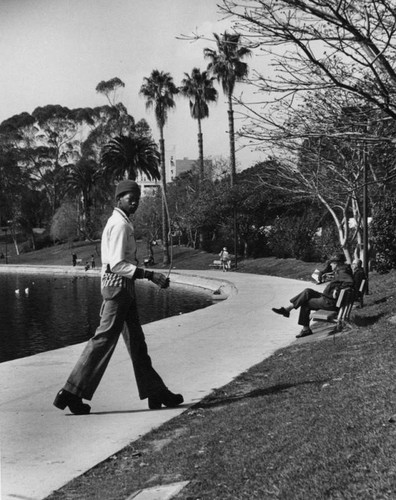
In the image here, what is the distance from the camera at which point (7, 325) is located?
1950 centimetres

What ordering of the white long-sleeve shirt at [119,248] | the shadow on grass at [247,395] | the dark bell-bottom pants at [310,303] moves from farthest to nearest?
the dark bell-bottom pants at [310,303]
the shadow on grass at [247,395]
the white long-sleeve shirt at [119,248]

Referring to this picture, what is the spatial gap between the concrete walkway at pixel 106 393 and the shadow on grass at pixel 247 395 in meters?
0.14

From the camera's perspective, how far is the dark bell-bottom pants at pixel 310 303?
983 centimetres

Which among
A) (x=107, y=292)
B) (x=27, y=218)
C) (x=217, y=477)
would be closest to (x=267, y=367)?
(x=107, y=292)

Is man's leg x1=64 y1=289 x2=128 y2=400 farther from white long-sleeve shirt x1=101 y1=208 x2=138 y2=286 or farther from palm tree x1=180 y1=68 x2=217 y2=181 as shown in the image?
palm tree x1=180 y1=68 x2=217 y2=181

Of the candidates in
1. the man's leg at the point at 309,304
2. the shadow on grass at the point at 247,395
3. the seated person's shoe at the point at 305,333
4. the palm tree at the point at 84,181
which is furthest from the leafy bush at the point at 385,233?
the palm tree at the point at 84,181

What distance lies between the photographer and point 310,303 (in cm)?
1001

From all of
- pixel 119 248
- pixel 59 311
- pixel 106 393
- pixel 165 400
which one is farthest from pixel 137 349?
pixel 59 311

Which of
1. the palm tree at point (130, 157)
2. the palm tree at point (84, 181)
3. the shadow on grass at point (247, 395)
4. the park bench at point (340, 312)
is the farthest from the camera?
the palm tree at point (84, 181)

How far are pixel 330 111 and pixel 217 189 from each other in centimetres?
3994

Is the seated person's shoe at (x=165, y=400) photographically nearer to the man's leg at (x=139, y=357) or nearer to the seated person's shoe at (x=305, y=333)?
the man's leg at (x=139, y=357)

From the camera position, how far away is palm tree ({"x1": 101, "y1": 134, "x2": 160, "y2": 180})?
5456 centimetres

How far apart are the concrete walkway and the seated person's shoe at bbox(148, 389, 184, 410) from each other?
7 cm

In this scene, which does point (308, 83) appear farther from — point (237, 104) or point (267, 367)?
point (267, 367)
